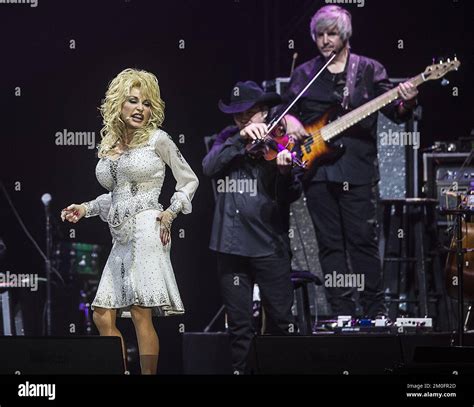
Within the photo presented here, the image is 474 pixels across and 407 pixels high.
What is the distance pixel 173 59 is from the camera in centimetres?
820

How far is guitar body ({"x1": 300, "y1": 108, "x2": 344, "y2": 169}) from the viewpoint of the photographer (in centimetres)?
760

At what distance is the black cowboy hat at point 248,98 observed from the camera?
23.0 feet

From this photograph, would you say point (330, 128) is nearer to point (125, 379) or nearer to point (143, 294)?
point (143, 294)

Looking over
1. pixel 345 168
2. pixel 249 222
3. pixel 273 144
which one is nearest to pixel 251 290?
pixel 249 222

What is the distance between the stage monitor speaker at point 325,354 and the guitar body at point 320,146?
2.28m

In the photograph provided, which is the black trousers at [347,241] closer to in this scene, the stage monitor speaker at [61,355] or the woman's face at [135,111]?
the woman's face at [135,111]

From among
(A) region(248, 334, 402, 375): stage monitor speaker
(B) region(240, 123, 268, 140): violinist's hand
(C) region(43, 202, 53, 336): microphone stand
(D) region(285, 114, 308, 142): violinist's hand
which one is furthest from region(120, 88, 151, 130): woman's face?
(C) region(43, 202, 53, 336): microphone stand

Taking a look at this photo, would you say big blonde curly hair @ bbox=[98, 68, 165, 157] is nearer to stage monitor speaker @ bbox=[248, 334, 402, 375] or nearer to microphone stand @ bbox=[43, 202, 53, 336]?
stage monitor speaker @ bbox=[248, 334, 402, 375]

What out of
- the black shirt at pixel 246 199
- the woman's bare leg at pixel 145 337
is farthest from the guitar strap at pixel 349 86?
the woman's bare leg at pixel 145 337

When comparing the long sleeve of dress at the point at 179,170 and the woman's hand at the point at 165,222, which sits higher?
the long sleeve of dress at the point at 179,170

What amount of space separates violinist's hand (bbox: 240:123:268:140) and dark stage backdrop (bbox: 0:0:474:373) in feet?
4.21

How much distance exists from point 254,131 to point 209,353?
1.68 meters

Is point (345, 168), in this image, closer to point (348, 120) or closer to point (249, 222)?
point (348, 120)

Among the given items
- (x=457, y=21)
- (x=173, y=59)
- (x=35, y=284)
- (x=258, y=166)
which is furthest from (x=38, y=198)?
(x=457, y=21)
